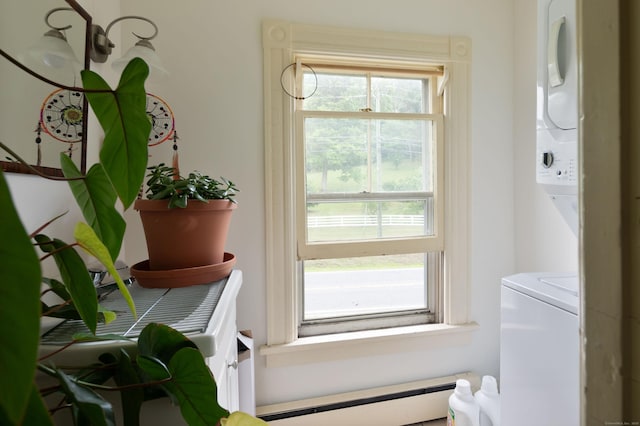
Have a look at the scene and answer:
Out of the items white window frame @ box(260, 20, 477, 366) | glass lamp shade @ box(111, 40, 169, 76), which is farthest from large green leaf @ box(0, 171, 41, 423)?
white window frame @ box(260, 20, 477, 366)

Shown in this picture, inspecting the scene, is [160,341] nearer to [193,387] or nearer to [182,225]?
[193,387]

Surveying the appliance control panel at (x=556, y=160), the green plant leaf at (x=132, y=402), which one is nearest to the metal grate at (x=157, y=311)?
the green plant leaf at (x=132, y=402)

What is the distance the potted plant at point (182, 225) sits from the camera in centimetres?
82

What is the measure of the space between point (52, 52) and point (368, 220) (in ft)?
4.23

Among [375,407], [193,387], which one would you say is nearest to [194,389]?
[193,387]

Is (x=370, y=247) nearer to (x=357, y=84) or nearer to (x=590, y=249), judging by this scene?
(x=357, y=84)

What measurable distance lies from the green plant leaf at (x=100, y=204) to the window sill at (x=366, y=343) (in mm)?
1131

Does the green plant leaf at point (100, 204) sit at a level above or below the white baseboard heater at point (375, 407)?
above

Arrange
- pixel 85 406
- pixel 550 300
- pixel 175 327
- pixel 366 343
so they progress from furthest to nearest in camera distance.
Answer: pixel 366 343 → pixel 550 300 → pixel 175 327 → pixel 85 406

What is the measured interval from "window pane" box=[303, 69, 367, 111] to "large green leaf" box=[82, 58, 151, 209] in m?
1.21

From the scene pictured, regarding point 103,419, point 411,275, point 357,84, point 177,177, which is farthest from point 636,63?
point 411,275

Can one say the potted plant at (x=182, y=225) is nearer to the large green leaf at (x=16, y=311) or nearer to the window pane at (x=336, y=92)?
the large green leaf at (x=16, y=311)

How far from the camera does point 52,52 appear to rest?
2.47 ft

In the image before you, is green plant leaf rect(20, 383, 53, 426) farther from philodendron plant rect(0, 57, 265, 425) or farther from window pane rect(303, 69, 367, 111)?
window pane rect(303, 69, 367, 111)
